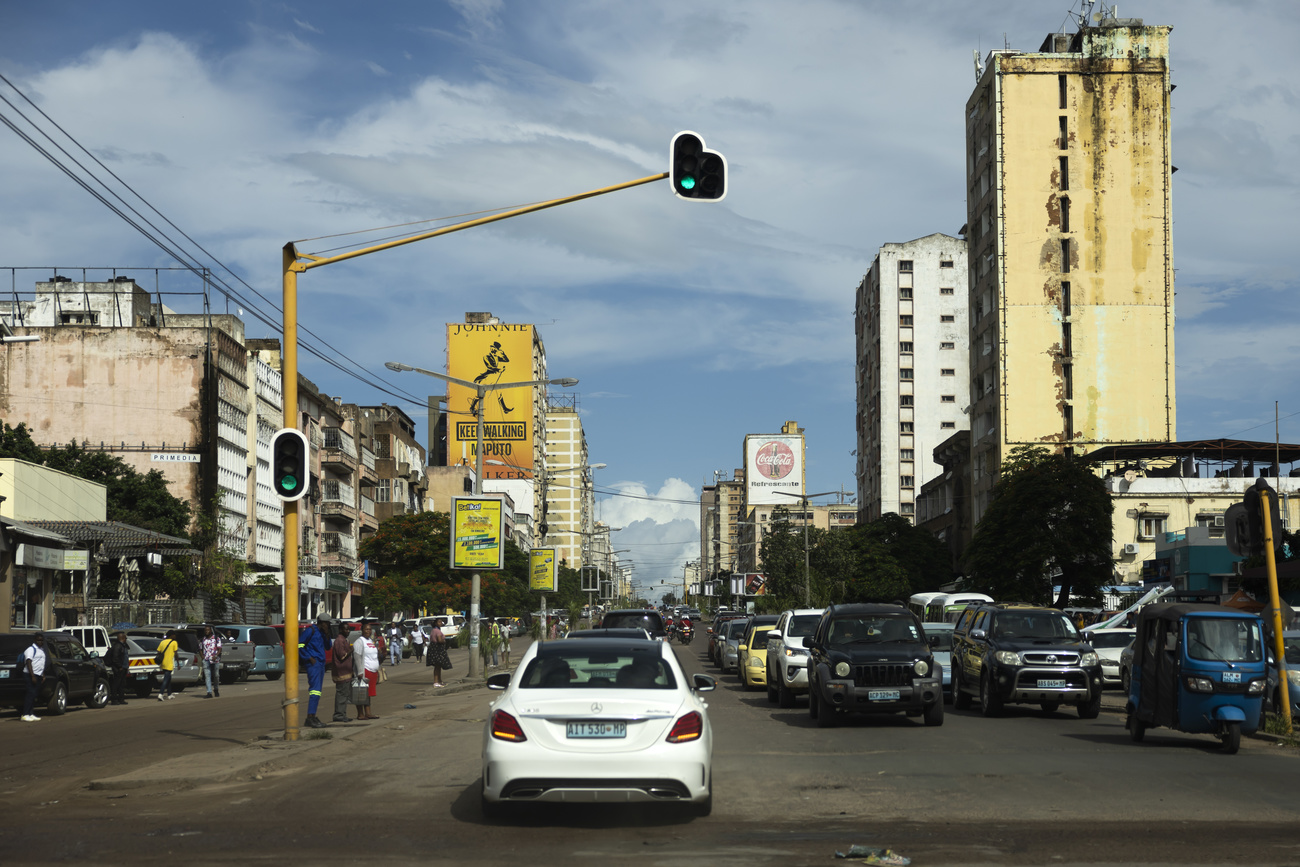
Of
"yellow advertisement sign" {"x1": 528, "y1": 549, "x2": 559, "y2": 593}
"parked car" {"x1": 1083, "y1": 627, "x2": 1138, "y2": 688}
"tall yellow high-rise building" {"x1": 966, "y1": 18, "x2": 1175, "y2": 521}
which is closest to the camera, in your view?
"parked car" {"x1": 1083, "y1": 627, "x2": 1138, "y2": 688}

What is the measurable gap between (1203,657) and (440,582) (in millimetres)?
75983

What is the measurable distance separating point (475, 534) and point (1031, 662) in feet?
75.9

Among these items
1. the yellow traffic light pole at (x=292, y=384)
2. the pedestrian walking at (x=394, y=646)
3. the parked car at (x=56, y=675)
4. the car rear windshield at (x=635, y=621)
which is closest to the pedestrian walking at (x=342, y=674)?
the yellow traffic light pole at (x=292, y=384)

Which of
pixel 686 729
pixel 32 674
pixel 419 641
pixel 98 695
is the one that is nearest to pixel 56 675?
pixel 32 674

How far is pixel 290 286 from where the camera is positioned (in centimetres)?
1762

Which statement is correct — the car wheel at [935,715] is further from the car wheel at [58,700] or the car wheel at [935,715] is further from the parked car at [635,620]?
the car wheel at [58,700]

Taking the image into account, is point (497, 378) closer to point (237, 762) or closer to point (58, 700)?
point (58, 700)

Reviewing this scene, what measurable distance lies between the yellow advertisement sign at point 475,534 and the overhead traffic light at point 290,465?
2386 centimetres

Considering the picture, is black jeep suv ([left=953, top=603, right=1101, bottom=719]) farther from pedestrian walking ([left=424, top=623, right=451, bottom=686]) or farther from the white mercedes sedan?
pedestrian walking ([left=424, top=623, right=451, bottom=686])

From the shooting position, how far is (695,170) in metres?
15.4

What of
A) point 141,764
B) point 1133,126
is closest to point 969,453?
point 1133,126

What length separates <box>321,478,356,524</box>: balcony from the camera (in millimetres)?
86125

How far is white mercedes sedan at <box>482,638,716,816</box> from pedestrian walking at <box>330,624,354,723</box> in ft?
39.1

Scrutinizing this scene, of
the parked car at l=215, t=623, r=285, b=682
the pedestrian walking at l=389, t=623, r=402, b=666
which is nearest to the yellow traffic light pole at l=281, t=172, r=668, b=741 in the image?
the parked car at l=215, t=623, r=285, b=682
